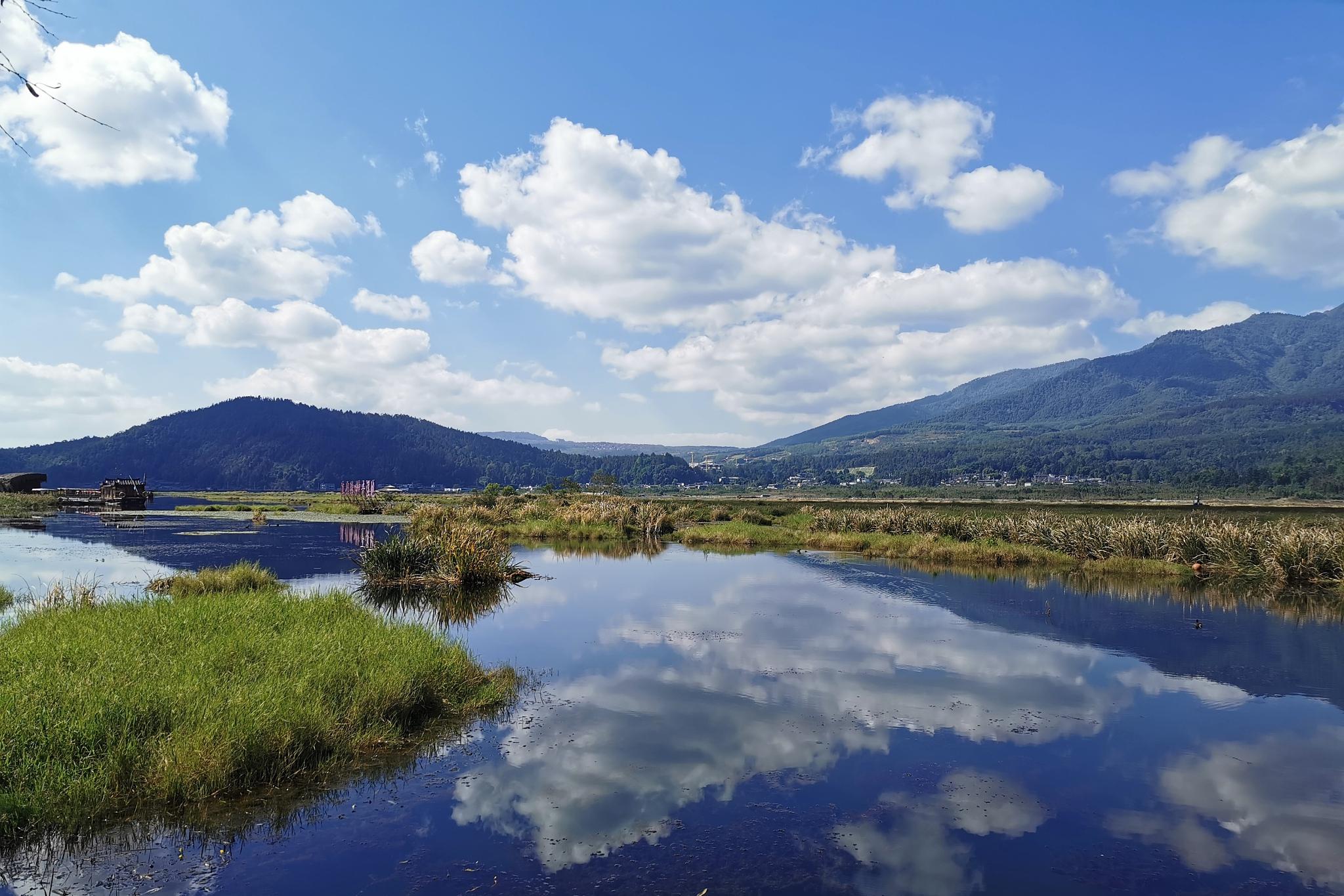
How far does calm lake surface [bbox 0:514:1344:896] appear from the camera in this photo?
27.6 ft

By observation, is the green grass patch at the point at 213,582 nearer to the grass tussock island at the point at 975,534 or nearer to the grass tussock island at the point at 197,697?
the grass tussock island at the point at 197,697

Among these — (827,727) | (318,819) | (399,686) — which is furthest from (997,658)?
(318,819)

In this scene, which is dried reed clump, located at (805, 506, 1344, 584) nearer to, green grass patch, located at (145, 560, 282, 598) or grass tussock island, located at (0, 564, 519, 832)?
grass tussock island, located at (0, 564, 519, 832)

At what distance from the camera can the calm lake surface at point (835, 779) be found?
8.42m

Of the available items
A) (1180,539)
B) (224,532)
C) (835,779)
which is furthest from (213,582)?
(1180,539)

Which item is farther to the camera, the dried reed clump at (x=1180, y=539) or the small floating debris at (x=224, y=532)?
the small floating debris at (x=224, y=532)

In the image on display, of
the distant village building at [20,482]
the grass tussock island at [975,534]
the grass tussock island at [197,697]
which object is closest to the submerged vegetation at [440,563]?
the grass tussock island at [975,534]

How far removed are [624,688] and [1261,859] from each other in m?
10.6

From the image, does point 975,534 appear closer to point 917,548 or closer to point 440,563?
point 917,548

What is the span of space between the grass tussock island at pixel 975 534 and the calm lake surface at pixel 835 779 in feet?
36.9

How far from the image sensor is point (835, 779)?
11242 millimetres

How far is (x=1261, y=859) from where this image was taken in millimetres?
9250

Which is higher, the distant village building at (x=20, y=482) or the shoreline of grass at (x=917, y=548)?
the distant village building at (x=20, y=482)

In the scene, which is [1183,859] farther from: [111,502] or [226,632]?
[111,502]
